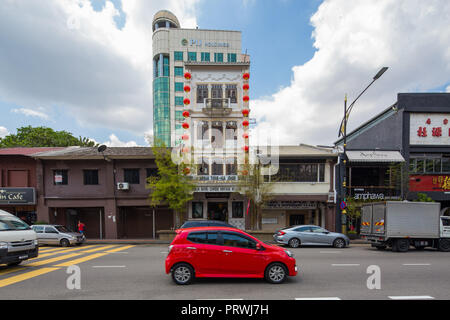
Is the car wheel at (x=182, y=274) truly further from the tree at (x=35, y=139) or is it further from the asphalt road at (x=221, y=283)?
the tree at (x=35, y=139)

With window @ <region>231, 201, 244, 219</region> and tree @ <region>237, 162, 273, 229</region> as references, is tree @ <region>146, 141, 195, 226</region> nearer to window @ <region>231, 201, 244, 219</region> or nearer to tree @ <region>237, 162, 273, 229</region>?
tree @ <region>237, 162, 273, 229</region>

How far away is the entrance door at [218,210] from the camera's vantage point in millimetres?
20094

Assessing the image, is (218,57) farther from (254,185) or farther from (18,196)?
(18,196)

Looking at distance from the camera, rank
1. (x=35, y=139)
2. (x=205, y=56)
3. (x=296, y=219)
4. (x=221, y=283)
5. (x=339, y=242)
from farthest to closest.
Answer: (x=205, y=56) < (x=35, y=139) < (x=296, y=219) < (x=339, y=242) < (x=221, y=283)

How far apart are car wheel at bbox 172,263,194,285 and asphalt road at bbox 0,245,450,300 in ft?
0.61

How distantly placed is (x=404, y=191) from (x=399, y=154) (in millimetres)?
→ 3174

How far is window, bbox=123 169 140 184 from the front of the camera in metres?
19.2

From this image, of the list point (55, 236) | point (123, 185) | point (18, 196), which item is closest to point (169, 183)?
point (123, 185)

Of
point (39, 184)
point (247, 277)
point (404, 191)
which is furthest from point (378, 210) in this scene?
point (39, 184)

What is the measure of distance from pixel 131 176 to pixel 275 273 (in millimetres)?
15964

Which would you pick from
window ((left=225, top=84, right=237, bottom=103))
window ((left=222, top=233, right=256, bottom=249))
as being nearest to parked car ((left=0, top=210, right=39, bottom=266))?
window ((left=222, top=233, right=256, bottom=249))

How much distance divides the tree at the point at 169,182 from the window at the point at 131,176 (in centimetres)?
184

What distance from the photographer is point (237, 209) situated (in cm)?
1991
